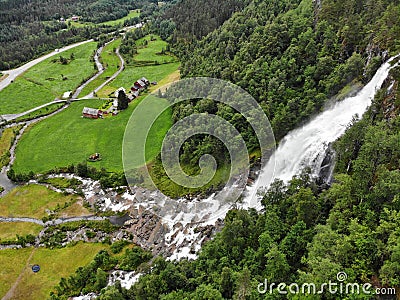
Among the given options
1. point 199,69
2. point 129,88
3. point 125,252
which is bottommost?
point 125,252

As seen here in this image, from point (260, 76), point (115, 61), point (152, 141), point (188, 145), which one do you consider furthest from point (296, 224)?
point (115, 61)

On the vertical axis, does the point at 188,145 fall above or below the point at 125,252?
above

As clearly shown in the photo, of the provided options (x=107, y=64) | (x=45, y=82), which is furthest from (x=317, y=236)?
(x=107, y=64)

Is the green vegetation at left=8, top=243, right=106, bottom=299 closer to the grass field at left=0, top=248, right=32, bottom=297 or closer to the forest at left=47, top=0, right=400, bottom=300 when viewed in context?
the grass field at left=0, top=248, right=32, bottom=297

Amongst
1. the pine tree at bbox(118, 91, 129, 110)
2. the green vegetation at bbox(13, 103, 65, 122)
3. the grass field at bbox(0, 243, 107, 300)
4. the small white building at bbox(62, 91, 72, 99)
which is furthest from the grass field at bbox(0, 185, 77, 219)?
the small white building at bbox(62, 91, 72, 99)

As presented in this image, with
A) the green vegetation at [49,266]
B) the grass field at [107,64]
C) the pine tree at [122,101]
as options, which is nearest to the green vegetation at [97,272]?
the green vegetation at [49,266]

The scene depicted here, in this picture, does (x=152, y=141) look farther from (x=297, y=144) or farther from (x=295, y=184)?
(x=295, y=184)
